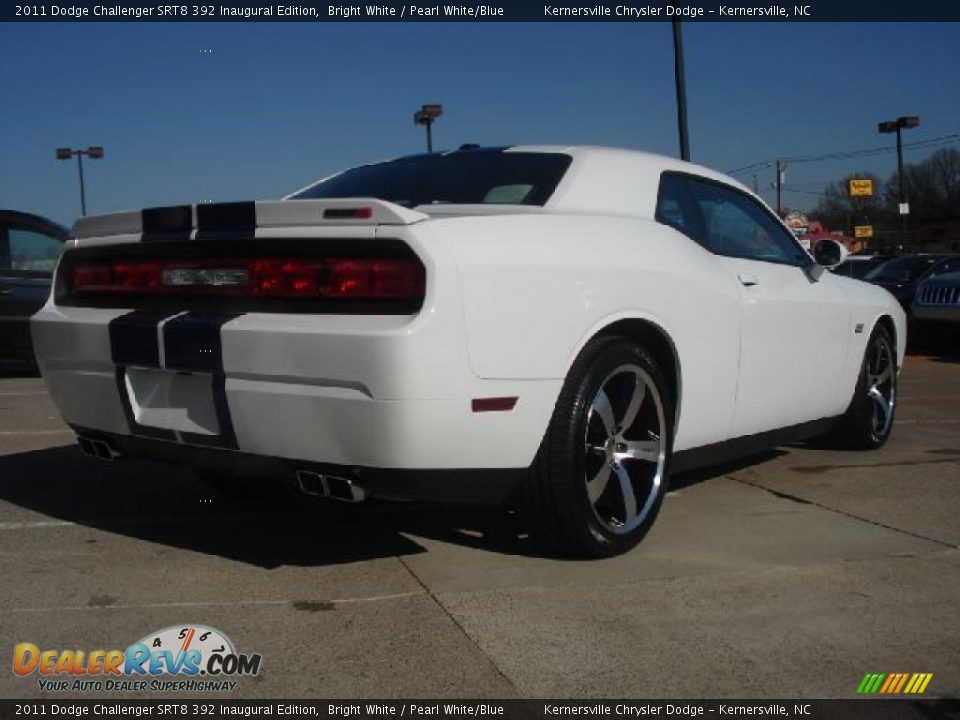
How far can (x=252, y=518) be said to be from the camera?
13.4ft

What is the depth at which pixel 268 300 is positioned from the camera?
303cm

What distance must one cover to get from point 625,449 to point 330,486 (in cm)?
114

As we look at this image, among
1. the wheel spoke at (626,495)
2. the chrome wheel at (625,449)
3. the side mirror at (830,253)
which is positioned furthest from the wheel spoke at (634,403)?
the side mirror at (830,253)

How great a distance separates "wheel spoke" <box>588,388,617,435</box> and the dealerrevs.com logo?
1387 millimetres

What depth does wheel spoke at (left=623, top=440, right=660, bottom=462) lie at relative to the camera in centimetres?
360

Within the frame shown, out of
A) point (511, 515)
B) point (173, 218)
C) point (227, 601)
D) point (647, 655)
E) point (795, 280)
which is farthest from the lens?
point (795, 280)

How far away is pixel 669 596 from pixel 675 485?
5.49 feet

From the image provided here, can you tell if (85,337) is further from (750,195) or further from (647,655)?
(750,195)

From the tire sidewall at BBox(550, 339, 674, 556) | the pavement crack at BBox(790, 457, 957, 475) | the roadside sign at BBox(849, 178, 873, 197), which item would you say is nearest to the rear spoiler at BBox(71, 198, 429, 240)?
the tire sidewall at BBox(550, 339, 674, 556)

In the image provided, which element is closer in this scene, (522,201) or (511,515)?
(522,201)

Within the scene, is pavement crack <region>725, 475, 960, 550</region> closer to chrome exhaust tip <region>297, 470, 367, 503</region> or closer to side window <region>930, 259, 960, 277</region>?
chrome exhaust tip <region>297, 470, 367, 503</region>

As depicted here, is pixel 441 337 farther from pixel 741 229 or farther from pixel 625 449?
pixel 741 229

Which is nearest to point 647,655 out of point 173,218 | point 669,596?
point 669,596
